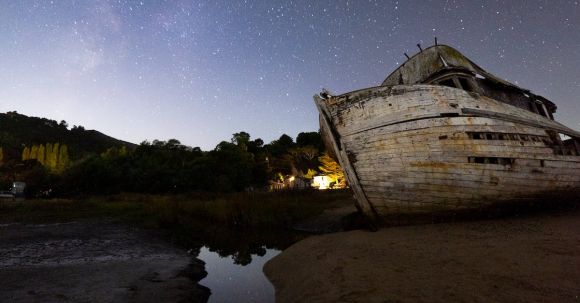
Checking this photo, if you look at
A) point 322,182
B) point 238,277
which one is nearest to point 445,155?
point 238,277

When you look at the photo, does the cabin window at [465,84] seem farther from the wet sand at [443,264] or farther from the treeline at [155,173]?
the treeline at [155,173]

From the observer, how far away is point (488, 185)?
27.3ft

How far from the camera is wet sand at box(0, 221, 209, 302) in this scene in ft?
16.6

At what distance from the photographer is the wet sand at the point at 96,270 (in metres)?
5.06

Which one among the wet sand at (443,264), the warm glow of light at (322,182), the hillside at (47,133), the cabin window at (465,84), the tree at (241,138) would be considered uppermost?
the hillside at (47,133)

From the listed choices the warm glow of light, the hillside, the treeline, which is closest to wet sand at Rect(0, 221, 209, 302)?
the treeline

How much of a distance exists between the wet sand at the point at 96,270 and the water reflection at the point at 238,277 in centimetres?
35

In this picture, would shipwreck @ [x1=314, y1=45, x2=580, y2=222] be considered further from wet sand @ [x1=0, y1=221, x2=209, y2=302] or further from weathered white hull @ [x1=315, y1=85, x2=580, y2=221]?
wet sand @ [x1=0, y1=221, x2=209, y2=302]

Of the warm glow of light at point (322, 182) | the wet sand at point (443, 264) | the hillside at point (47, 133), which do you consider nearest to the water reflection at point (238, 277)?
the wet sand at point (443, 264)

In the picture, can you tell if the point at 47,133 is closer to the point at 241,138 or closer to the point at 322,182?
the point at 241,138

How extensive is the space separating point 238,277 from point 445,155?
6.38 meters

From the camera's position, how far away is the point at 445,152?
27.7ft

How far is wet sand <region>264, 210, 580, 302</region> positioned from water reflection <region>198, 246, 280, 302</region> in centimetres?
31

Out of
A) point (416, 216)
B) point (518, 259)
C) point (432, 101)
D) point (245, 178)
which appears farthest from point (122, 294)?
point (245, 178)
